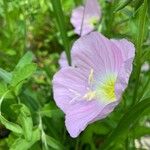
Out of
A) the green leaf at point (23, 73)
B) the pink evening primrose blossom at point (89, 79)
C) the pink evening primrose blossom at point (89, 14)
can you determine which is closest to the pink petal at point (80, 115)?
the pink evening primrose blossom at point (89, 79)

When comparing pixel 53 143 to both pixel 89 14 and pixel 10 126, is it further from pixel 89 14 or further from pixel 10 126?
pixel 89 14

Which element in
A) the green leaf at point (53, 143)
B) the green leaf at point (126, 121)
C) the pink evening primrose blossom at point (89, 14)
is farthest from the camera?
the pink evening primrose blossom at point (89, 14)

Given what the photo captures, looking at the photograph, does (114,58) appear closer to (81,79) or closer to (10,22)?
(81,79)

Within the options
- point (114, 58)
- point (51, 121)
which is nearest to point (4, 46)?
point (51, 121)

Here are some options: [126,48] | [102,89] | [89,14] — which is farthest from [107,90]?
[89,14]

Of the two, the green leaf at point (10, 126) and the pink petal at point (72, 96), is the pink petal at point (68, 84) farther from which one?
the green leaf at point (10, 126)

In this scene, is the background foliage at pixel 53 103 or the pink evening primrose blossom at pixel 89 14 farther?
the pink evening primrose blossom at pixel 89 14

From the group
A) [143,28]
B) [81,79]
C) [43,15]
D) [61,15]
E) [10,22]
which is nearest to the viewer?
[143,28]
